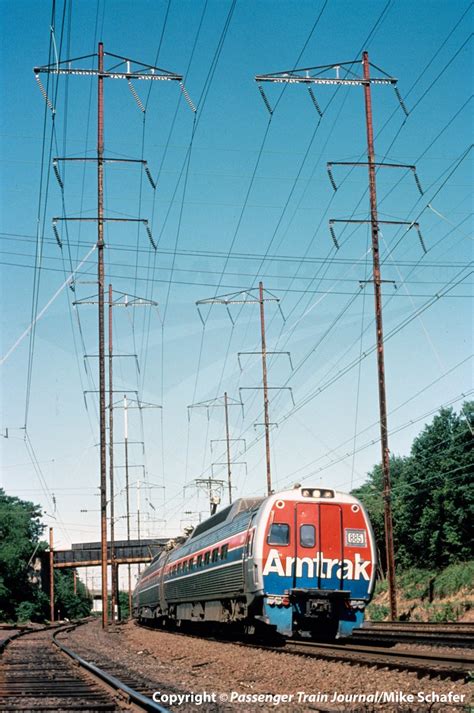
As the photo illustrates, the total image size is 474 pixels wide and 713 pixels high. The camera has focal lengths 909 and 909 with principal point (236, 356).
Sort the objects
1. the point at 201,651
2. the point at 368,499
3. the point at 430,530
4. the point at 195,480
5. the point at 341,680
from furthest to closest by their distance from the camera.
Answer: the point at 368,499, the point at 430,530, the point at 195,480, the point at 201,651, the point at 341,680

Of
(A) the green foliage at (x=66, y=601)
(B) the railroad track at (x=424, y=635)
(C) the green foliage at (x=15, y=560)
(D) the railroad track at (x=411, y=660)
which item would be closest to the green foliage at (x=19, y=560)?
(C) the green foliage at (x=15, y=560)

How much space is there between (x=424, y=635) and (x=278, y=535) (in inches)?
167

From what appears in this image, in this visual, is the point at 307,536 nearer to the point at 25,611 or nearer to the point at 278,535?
the point at 278,535

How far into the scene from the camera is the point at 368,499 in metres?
101

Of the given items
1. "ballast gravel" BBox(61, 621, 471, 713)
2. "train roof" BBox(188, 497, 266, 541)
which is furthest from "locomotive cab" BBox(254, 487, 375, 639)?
"ballast gravel" BBox(61, 621, 471, 713)

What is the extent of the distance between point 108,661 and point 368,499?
8339cm

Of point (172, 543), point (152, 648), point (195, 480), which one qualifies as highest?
point (195, 480)

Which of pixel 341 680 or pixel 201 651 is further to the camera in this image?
pixel 201 651

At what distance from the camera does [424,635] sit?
2166cm

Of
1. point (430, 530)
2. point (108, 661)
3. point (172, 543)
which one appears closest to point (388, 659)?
point (108, 661)

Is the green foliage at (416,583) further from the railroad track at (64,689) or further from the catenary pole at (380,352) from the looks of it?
the railroad track at (64,689)

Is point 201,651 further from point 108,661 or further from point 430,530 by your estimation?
point 430,530

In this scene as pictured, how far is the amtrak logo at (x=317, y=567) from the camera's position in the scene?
21.3 meters

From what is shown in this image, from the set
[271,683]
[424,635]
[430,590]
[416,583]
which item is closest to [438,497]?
[416,583]
